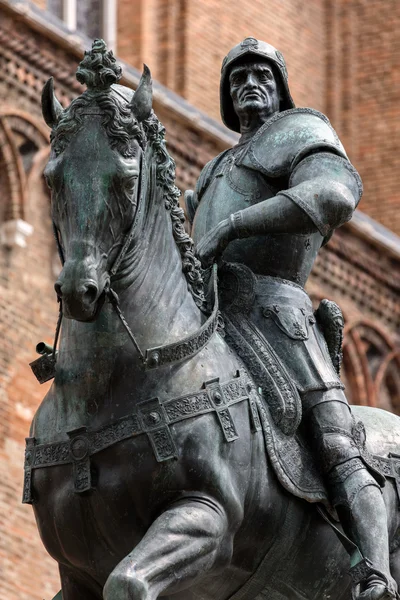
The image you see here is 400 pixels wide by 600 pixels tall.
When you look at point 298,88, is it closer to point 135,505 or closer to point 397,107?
point 397,107

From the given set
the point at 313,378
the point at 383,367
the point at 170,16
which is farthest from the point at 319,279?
the point at 313,378

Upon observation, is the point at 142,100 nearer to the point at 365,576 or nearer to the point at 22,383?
the point at 365,576

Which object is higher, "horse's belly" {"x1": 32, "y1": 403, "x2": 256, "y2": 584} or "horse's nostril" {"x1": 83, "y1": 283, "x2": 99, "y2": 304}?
"horse's nostril" {"x1": 83, "y1": 283, "x2": 99, "y2": 304}

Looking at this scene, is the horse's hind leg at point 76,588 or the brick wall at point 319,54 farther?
the brick wall at point 319,54

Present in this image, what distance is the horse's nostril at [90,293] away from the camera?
6309 millimetres

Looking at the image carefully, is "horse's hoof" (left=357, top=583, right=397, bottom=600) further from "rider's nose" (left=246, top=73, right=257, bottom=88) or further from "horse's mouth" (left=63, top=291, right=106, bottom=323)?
"rider's nose" (left=246, top=73, right=257, bottom=88)

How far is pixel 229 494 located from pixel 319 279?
557 inches

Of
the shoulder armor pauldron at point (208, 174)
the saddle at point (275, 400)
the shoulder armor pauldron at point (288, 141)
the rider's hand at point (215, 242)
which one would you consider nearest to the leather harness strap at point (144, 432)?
the saddle at point (275, 400)

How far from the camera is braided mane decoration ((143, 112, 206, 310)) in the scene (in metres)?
6.68

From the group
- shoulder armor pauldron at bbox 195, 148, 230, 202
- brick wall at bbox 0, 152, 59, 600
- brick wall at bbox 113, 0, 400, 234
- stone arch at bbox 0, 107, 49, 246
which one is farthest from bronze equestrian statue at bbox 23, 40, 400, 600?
brick wall at bbox 113, 0, 400, 234

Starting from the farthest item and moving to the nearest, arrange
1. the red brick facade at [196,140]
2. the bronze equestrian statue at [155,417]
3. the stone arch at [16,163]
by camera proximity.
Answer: the stone arch at [16,163] → the red brick facade at [196,140] → the bronze equestrian statue at [155,417]

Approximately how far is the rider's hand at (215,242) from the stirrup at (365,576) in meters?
1.05

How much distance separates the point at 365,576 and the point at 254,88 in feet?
5.55

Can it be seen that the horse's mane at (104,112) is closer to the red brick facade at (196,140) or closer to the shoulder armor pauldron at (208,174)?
the shoulder armor pauldron at (208,174)
